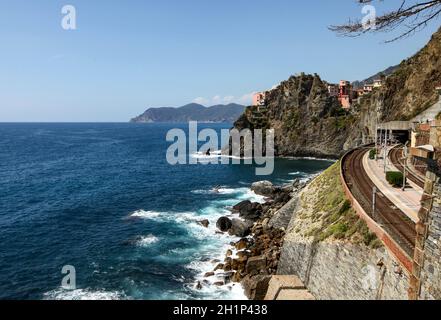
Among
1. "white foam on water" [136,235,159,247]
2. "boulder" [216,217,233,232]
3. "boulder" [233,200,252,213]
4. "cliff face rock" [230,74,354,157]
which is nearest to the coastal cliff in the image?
"cliff face rock" [230,74,354,157]

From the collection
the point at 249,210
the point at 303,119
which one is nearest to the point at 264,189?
the point at 249,210

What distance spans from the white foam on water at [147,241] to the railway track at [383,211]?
2107cm

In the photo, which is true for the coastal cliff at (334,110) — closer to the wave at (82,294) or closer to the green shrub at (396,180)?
the green shrub at (396,180)

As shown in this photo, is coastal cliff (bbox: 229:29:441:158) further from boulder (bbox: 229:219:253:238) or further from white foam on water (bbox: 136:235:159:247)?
white foam on water (bbox: 136:235:159:247)

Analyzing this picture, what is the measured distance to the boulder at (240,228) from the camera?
40781mm

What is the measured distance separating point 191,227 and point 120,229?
8.43m

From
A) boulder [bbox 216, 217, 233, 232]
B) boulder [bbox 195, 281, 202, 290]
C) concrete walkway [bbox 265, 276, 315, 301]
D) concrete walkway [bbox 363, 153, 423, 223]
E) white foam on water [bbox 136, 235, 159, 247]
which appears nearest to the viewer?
concrete walkway [bbox 265, 276, 315, 301]

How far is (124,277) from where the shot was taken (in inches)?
1225

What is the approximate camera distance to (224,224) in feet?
139

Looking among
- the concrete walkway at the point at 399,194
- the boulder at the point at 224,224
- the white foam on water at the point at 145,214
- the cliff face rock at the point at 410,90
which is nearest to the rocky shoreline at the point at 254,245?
the boulder at the point at 224,224

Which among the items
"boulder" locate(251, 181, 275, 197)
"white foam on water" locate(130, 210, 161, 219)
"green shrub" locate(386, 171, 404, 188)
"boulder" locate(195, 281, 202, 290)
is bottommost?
"boulder" locate(195, 281, 202, 290)

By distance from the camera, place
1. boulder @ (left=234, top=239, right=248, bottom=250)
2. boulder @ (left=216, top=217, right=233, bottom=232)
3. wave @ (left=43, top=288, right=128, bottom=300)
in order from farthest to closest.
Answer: boulder @ (left=216, top=217, right=233, bottom=232) < boulder @ (left=234, top=239, right=248, bottom=250) < wave @ (left=43, top=288, right=128, bottom=300)

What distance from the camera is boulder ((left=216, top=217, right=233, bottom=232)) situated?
4231cm
